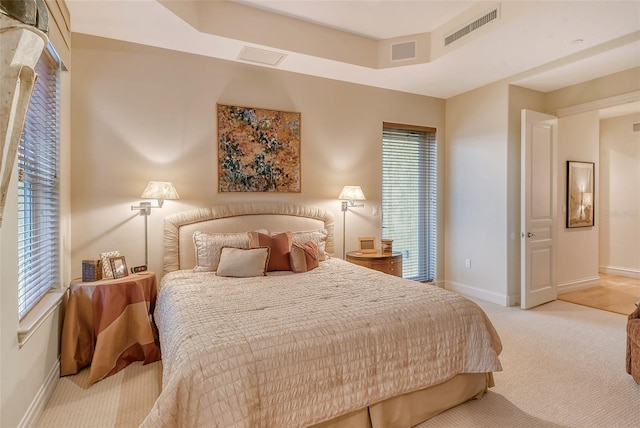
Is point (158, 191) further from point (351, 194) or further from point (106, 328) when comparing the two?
point (351, 194)

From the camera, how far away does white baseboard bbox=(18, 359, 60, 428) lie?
1.87 meters

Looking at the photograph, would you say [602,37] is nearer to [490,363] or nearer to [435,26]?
[435,26]

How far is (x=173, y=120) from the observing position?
132 inches

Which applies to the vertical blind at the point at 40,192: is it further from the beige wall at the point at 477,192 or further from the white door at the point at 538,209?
the white door at the point at 538,209

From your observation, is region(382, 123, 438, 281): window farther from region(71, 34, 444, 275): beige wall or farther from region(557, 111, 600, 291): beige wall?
region(557, 111, 600, 291): beige wall

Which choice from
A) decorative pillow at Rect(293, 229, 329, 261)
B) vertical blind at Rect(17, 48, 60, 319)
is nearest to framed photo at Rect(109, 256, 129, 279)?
vertical blind at Rect(17, 48, 60, 319)

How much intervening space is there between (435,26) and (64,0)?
323 cm

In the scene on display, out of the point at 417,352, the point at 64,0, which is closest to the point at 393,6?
the point at 64,0

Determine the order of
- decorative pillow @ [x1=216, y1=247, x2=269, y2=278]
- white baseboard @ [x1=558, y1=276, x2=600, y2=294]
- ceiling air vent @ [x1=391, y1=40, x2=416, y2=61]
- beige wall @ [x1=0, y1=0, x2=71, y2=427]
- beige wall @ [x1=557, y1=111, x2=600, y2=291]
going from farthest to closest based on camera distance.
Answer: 1. beige wall @ [x1=557, y1=111, x2=600, y2=291]
2. white baseboard @ [x1=558, y1=276, x2=600, y2=294]
3. ceiling air vent @ [x1=391, y1=40, x2=416, y2=61]
4. decorative pillow @ [x1=216, y1=247, x2=269, y2=278]
5. beige wall @ [x1=0, y1=0, x2=71, y2=427]

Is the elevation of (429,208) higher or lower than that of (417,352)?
higher

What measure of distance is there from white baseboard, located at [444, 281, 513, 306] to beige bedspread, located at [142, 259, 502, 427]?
2.22m

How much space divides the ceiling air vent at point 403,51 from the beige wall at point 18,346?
2.97 metres

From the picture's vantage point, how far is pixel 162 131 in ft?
10.9

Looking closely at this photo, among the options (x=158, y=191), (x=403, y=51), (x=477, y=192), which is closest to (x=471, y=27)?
(x=403, y=51)
